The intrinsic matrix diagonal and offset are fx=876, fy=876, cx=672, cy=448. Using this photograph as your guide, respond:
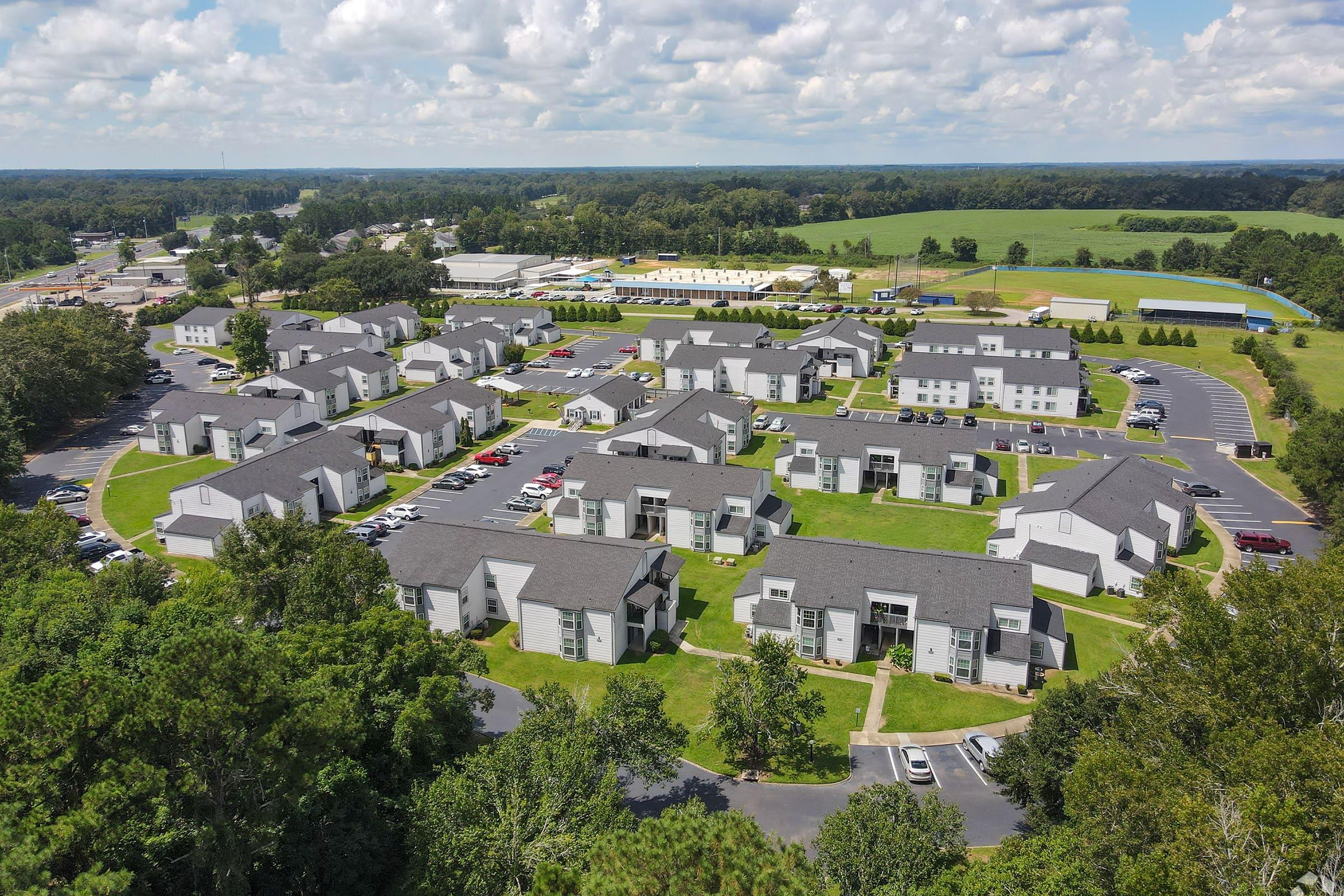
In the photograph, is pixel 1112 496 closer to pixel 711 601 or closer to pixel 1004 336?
pixel 711 601

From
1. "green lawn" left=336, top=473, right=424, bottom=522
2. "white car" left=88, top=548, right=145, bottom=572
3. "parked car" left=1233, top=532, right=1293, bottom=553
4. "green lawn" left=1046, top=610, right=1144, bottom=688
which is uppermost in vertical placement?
"white car" left=88, top=548, right=145, bottom=572

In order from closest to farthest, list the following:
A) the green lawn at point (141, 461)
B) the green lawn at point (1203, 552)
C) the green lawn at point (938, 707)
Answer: the green lawn at point (938, 707) → the green lawn at point (1203, 552) → the green lawn at point (141, 461)

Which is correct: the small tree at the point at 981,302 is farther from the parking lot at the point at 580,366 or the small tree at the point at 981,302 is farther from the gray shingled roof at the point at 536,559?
the gray shingled roof at the point at 536,559

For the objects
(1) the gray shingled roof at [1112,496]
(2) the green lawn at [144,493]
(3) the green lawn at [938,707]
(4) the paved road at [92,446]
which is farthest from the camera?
(4) the paved road at [92,446]

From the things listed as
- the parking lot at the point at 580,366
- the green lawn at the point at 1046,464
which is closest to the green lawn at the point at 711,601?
the green lawn at the point at 1046,464

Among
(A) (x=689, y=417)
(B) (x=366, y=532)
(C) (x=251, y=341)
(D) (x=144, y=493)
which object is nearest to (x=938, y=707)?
(A) (x=689, y=417)

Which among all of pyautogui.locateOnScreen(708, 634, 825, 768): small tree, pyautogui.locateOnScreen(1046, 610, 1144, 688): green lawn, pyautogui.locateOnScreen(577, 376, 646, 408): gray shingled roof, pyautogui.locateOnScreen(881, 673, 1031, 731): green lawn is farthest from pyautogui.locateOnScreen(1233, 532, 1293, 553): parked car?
pyautogui.locateOnScreen(577, 376, 646, 408): gray shingled roof

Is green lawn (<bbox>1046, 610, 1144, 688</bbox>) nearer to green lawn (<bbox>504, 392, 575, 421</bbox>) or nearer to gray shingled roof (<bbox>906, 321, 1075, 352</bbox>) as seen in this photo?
green lawn (<bbox>504, 392, 575, 421</bbox>)
